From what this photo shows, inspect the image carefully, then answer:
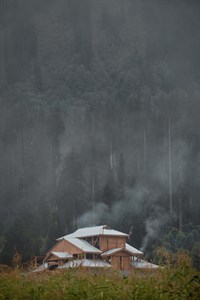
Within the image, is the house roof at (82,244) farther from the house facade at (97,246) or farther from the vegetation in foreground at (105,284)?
the vegetation in foreground at (105,284)

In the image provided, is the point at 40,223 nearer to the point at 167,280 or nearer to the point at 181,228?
the point at 181,228

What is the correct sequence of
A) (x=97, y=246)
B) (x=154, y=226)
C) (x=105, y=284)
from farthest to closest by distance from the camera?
(x=154, y=226)
(x=97, y=246)
(x=105, y=284)

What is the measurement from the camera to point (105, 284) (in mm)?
10953

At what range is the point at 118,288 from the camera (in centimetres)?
1065

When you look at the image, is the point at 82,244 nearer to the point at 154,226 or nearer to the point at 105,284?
the point at 154,226

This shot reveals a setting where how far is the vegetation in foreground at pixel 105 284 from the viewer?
10117mm

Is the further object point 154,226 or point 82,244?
point 154,226

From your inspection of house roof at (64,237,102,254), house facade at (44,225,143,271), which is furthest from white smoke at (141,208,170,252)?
house roof at (64,237,102,254)

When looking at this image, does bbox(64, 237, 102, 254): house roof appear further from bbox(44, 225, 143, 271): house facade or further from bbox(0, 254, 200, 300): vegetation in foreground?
bbox(0, 254, 200, 300): vegetation in foreground

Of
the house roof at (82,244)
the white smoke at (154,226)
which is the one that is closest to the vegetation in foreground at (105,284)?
the house roof at (82,244)

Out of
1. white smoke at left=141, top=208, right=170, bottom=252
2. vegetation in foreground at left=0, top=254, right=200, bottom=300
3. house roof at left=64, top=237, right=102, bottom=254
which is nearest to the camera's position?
vegetation in foreground at left=0, top=254, right=200, bottom=300

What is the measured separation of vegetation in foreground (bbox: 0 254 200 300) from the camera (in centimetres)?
1012

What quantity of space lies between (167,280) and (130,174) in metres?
184

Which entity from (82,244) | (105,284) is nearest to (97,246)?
(82,244)
